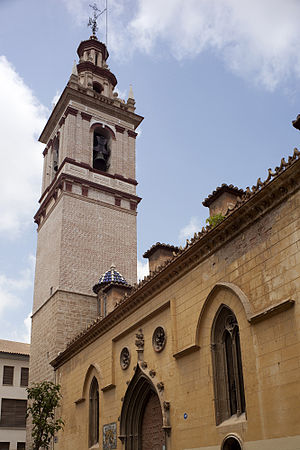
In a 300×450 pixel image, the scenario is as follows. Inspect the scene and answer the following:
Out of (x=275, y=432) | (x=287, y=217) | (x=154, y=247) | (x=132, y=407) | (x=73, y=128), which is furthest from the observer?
(x=73, y=128)

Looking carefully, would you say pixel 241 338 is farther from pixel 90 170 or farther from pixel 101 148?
pixel 101 148

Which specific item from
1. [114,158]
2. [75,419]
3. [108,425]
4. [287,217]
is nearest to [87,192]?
[114,158]

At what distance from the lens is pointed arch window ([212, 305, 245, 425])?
13.4 metres

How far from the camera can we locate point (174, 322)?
53.3 ft

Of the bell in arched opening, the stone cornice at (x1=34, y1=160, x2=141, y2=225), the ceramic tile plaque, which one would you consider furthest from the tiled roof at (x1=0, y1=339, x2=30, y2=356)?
the ceramic tile plaque

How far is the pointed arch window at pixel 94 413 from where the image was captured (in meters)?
21.1

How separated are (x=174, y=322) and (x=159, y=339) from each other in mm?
1218

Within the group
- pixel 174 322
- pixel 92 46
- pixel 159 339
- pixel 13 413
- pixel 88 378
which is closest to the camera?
pixel 174 322

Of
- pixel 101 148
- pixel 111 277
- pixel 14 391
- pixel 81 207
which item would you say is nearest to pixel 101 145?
pixel 101 148

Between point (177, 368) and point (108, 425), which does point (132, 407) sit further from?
point (177, 368)

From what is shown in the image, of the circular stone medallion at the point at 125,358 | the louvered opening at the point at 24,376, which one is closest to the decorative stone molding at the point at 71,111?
the circular stone medallion at the point at 125,358

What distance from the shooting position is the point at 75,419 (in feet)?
75.7

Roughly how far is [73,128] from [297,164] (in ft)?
82.2

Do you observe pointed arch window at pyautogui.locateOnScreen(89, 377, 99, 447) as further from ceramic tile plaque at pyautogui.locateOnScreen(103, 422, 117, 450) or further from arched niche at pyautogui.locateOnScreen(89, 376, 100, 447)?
ceramic tile plaque at pyautogui.locateOnScreen(103, 422, 117, 450)
